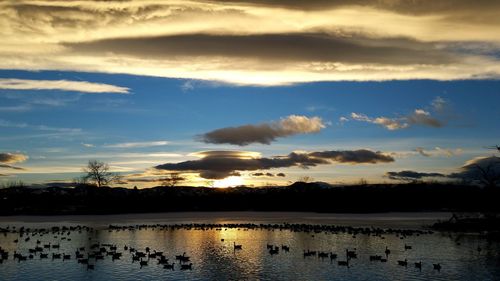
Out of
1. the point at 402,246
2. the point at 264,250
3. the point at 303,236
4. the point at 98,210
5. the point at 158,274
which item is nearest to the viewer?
the point at 158,274

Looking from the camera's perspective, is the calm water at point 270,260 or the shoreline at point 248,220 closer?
the calm water at point 270,260

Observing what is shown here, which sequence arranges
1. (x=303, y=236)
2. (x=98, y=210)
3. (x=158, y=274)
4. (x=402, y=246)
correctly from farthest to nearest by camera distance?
(x=98, y=210)
(x=303, y=236)
(x=402, y=246)
(x=158, y=274)

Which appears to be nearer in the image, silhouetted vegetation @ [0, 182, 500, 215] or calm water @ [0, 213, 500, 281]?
calm water @ [0, 213, 500, 281]

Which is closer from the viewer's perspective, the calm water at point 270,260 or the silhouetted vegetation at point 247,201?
the calm water at point 270,260

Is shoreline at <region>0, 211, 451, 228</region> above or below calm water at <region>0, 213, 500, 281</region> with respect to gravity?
above

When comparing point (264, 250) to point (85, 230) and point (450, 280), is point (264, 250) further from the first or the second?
point (85, 230)

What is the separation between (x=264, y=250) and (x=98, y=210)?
354 ft

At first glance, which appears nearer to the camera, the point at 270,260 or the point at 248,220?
the point at 270,260

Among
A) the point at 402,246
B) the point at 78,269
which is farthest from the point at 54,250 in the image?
the point at 402,246

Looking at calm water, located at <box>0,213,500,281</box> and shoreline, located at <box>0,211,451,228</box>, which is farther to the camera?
shoreline, located at <box>0,211,451,228</box>

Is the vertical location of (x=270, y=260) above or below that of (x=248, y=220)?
below

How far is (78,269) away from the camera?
39.8m

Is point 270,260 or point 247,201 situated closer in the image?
point 270,260

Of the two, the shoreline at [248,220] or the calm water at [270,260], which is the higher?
the shoreline at [248,220]
